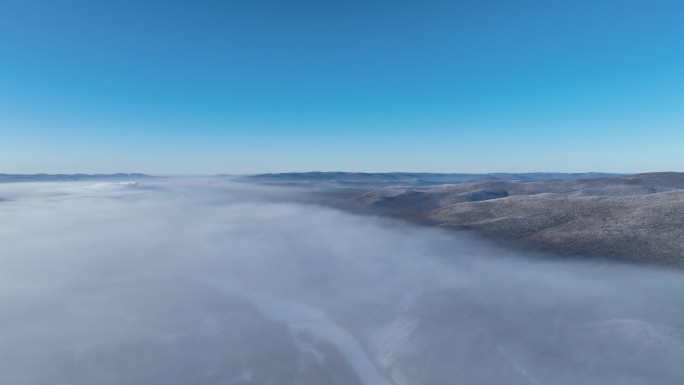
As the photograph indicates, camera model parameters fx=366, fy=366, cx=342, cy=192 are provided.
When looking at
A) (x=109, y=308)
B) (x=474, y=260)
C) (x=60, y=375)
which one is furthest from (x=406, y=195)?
(x=60, y=375)

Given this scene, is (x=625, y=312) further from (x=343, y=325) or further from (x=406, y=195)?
(x=406, y=195)

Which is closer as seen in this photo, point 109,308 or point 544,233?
point 109,308

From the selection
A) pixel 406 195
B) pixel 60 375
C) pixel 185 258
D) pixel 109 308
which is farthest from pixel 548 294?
pixel 406 195

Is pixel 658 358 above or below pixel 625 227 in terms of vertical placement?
below

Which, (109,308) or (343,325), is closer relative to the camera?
(343,325)

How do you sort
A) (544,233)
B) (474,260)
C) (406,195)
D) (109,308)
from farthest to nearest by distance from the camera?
1. (406,195)
2. (544,233)
3. (474,260)
4. (109,308)

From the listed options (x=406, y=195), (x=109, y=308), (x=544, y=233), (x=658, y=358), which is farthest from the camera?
(x=406, y=195)

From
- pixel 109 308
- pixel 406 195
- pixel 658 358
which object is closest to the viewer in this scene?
pixel 658 358

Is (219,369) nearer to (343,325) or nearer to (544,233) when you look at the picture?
(343,325)

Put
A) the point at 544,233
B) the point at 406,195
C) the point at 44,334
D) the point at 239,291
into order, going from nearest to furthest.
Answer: the point at 44,334 → the point at 239,291 → the point at 544,233 → the point at 406,195
